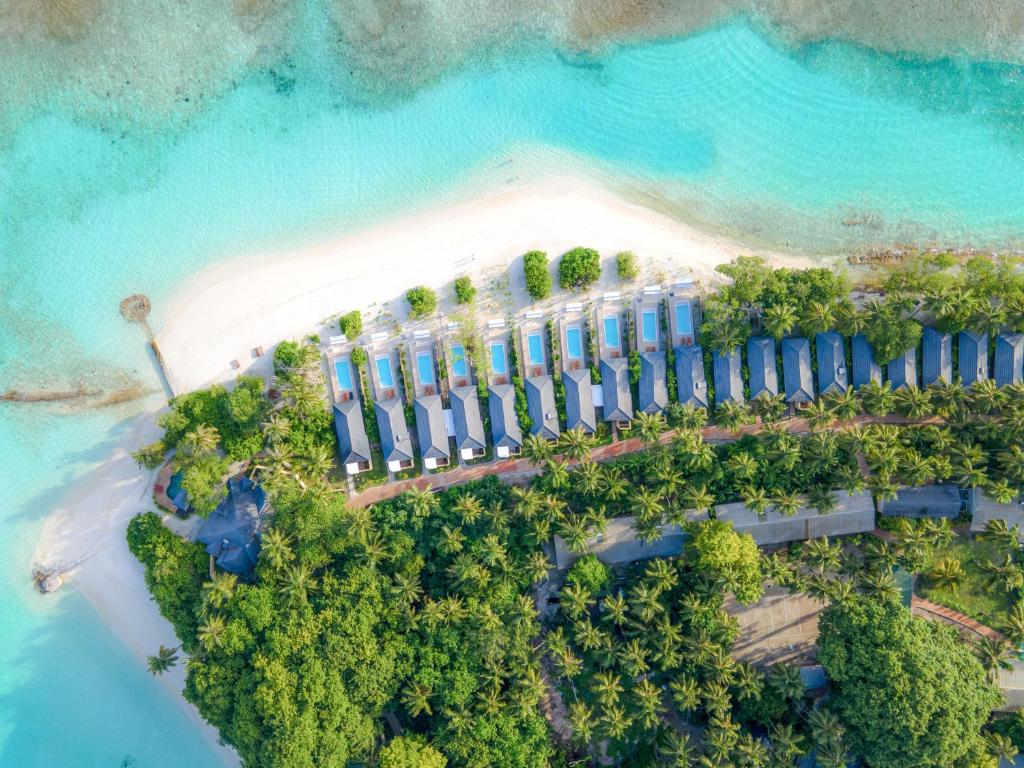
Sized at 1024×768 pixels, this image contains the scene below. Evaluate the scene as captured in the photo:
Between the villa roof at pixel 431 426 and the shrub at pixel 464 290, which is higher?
the shrub at pixel 464 290

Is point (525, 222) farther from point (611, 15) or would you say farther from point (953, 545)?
point (953, 545)

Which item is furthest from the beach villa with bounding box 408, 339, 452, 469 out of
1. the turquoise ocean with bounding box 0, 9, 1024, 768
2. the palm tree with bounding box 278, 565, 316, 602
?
the palm tree with bounding box 278, 565, 316, 602

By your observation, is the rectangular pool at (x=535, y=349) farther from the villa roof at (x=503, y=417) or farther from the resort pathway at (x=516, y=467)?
the resort pathway at (x=516, y=467)

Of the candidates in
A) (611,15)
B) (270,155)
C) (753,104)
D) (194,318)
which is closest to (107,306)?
(194,318)

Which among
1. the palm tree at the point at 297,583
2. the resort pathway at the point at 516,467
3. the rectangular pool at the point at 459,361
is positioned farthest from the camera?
the resort pathway at the point at 516,467

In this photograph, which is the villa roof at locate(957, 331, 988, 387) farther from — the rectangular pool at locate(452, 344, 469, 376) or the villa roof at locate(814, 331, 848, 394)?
the rectangular pool at locate(452, 344, 469, 376)

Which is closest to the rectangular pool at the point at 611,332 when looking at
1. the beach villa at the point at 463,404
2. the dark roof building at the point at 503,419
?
the dark roof building at the point at 503,419

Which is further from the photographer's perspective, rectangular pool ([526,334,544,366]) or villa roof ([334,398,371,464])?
rectangular pool ([526,334,544,366])
